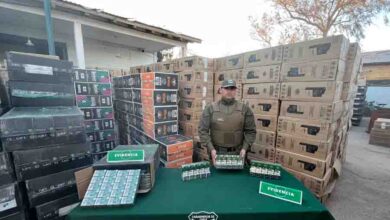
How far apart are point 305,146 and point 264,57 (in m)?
1.49

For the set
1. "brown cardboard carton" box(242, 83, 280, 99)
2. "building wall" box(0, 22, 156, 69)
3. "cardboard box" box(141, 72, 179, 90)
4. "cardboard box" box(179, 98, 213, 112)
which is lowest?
"cardboard box" box(179, 98, 213, 112)

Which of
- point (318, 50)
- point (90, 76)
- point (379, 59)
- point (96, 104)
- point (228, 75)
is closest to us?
point (318, 50)

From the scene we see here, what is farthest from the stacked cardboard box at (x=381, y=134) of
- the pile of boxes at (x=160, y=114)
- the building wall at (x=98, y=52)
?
the building wall at (x=98, y=52)

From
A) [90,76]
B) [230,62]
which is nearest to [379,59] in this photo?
[230,62]

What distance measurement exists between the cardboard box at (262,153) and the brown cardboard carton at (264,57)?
Answer: 54.8 inches

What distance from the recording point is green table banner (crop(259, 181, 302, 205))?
3.53 ft

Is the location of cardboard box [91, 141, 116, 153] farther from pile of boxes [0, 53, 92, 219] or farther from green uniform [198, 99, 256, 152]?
green uniform [198, 99, 256, 152]

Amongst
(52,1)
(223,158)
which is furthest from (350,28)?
(52,1)

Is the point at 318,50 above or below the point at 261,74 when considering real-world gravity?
above

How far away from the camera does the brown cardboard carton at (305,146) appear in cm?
231

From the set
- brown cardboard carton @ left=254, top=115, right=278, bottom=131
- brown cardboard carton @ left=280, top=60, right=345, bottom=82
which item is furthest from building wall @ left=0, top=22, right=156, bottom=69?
brown cardboard carton @ left=280, top=60, right=345, bottom=82

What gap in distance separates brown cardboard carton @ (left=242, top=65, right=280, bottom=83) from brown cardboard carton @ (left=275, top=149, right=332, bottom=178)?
3.81ft

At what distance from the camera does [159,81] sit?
10.5 ft

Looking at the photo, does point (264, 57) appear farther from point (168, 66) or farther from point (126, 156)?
point (126, 156)
